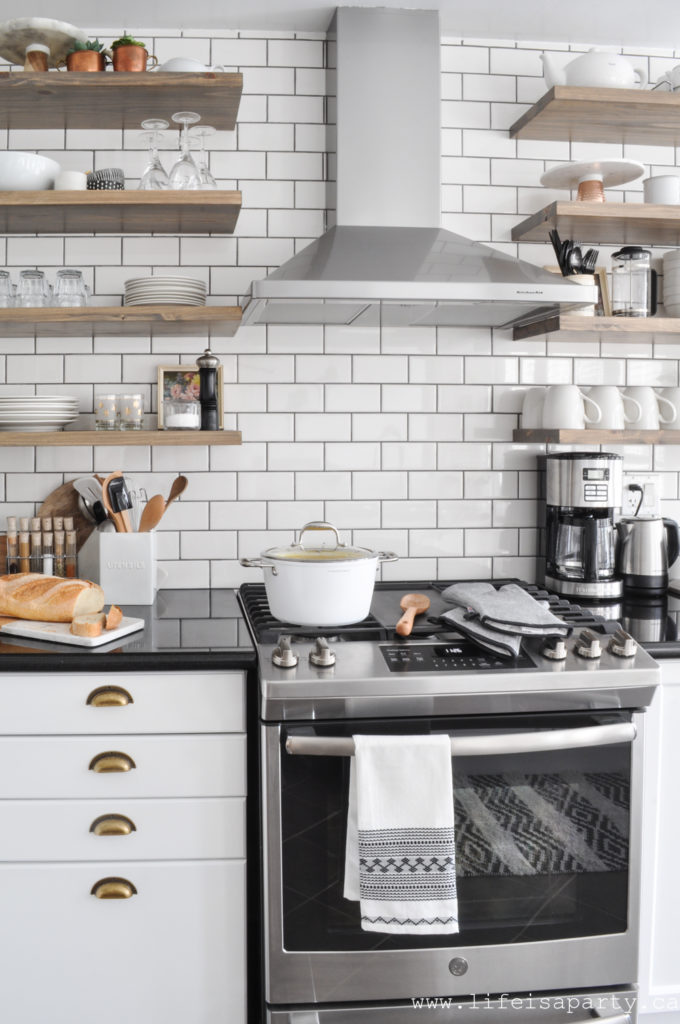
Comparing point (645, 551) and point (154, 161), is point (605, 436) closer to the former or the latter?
point (645, 551)

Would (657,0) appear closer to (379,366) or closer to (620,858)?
(379,366)

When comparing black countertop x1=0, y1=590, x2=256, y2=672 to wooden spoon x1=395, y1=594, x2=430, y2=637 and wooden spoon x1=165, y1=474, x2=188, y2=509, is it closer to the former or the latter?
wooden spoon x1=395, y1=594, x2=430, y2=637

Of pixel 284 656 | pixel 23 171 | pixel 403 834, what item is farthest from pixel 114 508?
pixel 403 834

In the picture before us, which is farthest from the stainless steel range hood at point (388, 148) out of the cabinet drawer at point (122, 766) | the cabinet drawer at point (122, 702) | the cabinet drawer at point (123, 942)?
the cabinet drawer at point (123, 942)

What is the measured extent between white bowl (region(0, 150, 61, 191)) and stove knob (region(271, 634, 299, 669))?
57.7 inches

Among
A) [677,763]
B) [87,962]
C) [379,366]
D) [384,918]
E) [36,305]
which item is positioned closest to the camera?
[384,918]

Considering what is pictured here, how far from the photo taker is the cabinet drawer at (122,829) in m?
1.94

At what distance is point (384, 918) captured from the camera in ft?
5.94

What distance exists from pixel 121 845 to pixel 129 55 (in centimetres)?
201

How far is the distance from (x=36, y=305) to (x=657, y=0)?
1.92m

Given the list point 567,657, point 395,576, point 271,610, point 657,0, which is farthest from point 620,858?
point 657,0

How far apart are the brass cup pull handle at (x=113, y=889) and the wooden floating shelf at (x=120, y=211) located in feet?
5.50

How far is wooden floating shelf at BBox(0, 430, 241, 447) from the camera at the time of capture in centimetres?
246

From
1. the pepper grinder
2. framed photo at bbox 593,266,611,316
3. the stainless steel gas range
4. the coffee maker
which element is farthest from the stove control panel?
framed photo at bbox 593,266,611,316
